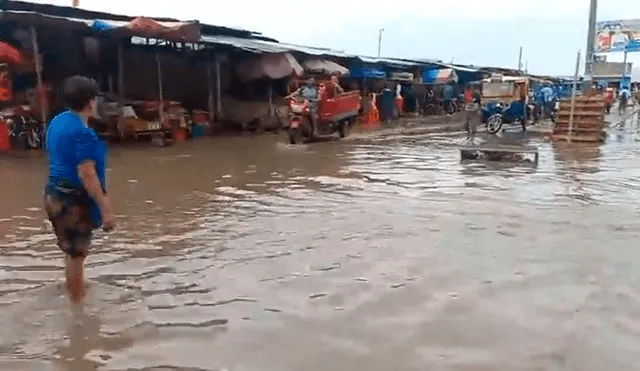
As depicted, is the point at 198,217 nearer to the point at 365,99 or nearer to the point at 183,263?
the point at 183,263

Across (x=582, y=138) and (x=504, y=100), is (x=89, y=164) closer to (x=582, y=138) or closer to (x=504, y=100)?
(x=582, y=138)

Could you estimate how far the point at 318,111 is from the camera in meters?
→ 17.4

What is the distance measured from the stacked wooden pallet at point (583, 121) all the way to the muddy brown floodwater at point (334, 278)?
7.90 m

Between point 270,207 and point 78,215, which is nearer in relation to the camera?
point 78,215

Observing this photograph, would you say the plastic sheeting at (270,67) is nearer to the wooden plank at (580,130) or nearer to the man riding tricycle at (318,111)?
the man riding tricycle at (318,111)

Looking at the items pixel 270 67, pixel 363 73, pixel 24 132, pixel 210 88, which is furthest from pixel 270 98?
pixel 24 132

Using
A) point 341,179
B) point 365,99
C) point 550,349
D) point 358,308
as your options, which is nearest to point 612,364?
point 550,349

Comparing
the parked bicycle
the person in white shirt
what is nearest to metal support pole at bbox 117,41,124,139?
the parked bicycle

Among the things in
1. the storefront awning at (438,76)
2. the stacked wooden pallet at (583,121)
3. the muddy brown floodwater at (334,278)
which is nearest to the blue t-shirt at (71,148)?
the muddy brown floodwater at (334,278)

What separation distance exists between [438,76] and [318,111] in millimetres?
15209

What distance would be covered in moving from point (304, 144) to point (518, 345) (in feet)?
41.9

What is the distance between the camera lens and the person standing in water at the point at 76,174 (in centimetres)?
418

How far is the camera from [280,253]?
616 cm

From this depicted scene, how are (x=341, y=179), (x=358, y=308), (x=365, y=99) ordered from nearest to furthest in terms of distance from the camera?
(x=358, y=308) < (x=341, y=179) < (x=365, y=99)
